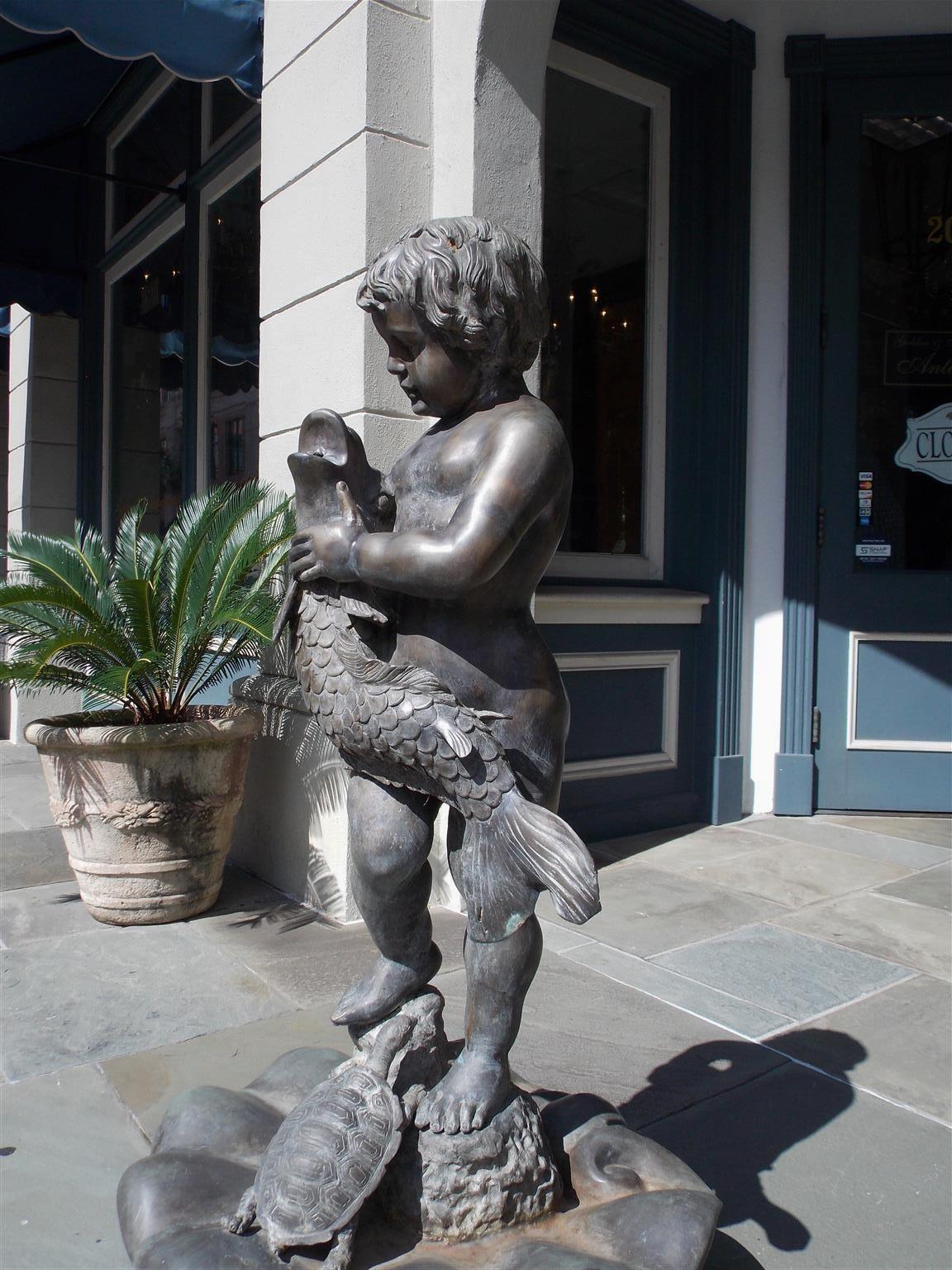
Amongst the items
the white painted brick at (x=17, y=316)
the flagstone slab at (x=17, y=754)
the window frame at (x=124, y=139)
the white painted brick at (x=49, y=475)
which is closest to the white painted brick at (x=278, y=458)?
the window frame at (x=124, y=139)

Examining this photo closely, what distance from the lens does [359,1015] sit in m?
1.90

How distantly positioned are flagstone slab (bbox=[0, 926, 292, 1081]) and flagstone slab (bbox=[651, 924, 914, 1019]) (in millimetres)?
1369

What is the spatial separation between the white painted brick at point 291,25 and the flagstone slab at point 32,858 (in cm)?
357

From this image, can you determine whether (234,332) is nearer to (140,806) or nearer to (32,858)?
A: (32,858)

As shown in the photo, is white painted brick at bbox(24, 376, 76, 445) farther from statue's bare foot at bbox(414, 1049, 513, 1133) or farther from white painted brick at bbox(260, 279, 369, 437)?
statue's bare foot at bbox(414, 1049, 513, 1133)

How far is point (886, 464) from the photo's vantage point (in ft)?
18.1

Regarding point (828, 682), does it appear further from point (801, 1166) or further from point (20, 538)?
point (20, 538)

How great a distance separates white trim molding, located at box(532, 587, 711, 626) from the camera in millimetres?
4711

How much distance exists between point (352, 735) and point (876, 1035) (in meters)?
2.03

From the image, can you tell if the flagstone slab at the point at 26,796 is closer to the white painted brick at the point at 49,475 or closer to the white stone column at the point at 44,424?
the white stone column at the point at 44,424

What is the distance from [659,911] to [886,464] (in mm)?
2989

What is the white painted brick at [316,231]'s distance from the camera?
3.72 metres

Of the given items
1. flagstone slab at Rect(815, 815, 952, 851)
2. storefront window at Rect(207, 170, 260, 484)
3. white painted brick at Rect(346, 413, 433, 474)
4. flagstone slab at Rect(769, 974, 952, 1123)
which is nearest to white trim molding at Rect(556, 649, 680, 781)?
flagstone slab at Rect(815, 815, 952, 851)

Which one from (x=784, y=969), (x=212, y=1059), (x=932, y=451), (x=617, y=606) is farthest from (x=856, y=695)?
(x=212, y=1059)
